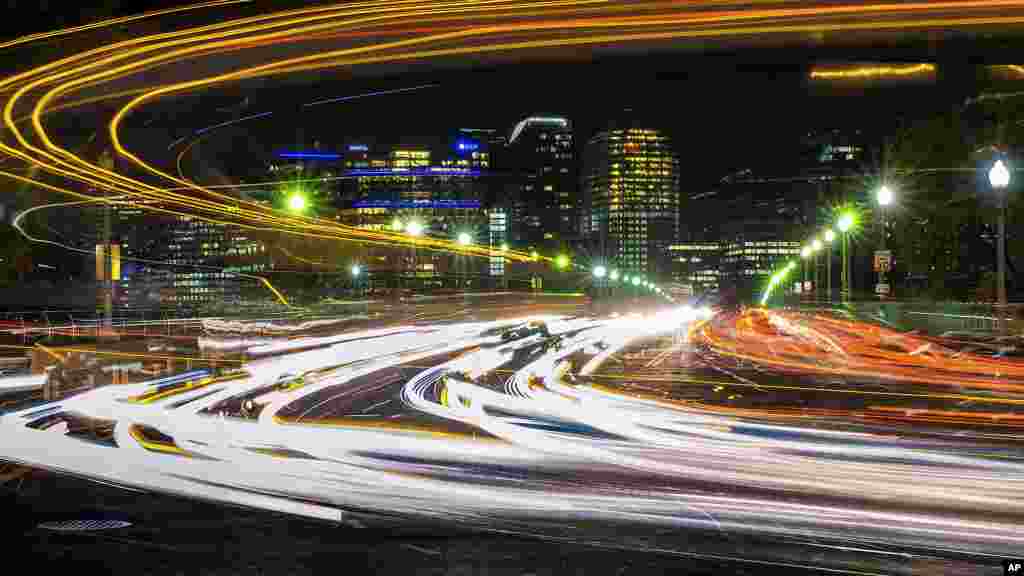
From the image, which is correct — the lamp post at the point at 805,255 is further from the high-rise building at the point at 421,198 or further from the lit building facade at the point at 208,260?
the lit building facade at the point at 208,260

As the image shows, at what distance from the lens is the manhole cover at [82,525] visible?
24.4 ft

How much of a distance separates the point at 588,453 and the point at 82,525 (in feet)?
17.7

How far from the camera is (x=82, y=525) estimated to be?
7.54 m

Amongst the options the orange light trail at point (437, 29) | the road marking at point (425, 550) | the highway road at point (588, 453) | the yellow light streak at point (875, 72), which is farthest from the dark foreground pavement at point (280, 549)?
the yellow light streak at point (875, 72)

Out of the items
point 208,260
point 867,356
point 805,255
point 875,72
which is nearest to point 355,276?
point 208,260

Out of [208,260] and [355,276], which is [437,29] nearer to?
[355,276]

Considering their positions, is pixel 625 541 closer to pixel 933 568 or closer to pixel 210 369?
pixel 933 568

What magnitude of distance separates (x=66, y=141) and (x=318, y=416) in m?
13.4

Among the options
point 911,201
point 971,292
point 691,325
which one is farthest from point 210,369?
point 971,292

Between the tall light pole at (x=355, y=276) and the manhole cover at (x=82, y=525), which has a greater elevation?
the tall light pole at (x=355, y=276)

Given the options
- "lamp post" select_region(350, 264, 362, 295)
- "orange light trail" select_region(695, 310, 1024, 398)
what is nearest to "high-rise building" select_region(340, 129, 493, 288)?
"lamp post" select_region(350, 264, 362, 295)

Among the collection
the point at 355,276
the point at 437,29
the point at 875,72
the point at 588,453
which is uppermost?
the point at 437,29

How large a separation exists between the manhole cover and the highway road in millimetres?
1038

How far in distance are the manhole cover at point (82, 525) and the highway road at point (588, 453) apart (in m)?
1.04
